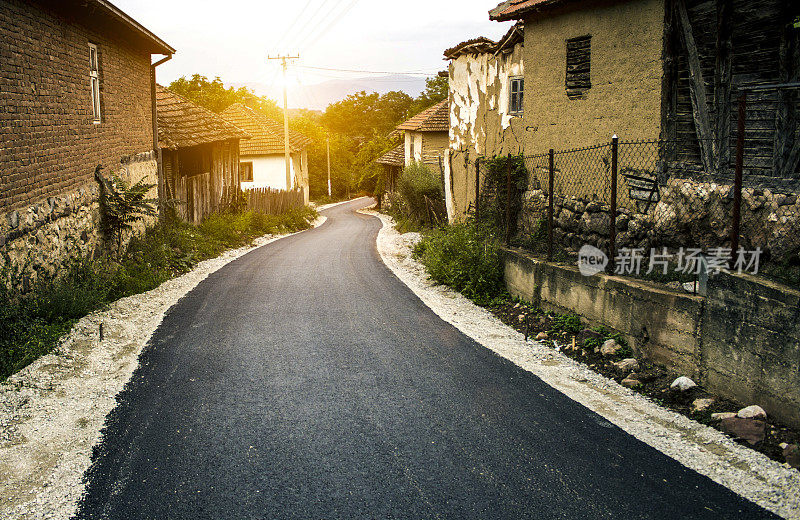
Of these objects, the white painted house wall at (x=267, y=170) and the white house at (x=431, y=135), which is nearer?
the white house at (x=431, y=135)

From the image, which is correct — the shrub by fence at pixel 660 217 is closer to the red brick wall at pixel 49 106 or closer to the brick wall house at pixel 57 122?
the brick wall house at pixel 57 122

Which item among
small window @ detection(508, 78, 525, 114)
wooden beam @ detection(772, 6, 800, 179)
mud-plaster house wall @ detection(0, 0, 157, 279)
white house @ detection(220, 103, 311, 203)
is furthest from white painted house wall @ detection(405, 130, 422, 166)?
wooden beam @ detection(772, 6, 800, 179)

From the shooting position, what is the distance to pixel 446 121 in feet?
99.6

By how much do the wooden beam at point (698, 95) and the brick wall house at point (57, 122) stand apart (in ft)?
30.1

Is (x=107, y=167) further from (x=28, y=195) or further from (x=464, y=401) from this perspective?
(x=464, y=401)

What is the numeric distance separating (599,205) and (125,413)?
7198 millimetres

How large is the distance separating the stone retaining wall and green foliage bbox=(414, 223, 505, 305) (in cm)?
277

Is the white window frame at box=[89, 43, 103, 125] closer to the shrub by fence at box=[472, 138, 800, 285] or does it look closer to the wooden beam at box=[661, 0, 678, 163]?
the shrub by fence at box=[472, 138, 800, 285]

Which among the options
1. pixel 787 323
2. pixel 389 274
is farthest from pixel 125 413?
pixel 389 274

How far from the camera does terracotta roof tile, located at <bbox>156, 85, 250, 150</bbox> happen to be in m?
17.8

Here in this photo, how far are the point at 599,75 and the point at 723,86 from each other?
6.09 feet

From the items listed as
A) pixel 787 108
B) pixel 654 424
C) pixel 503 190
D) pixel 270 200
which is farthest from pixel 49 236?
pixel 270 200

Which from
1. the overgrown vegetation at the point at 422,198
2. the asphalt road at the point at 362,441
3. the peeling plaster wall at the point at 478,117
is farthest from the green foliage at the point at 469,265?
the overgrown vegetation at the point at 422,198

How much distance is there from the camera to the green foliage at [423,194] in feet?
66.0
